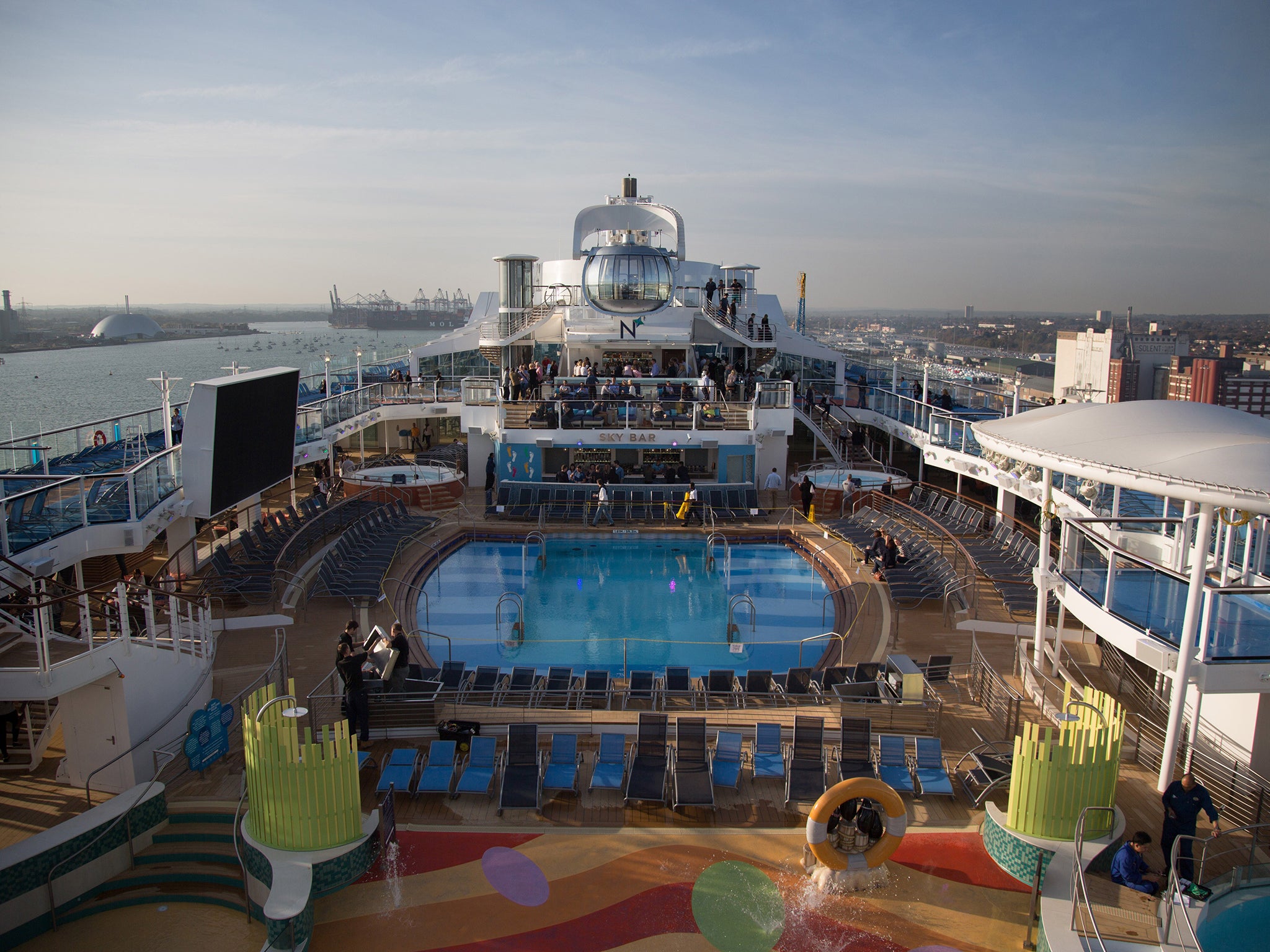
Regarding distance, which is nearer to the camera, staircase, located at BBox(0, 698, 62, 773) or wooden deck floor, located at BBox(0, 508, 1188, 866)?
wooden deck floor, located at BBox(0, 508, 1188, 866)

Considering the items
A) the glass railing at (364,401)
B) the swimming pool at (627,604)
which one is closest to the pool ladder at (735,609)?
the swimming pool at (627,604)

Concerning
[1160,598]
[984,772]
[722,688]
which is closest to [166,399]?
[722,688]

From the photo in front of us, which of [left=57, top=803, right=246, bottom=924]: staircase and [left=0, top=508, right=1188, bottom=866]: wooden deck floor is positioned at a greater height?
[left=0, top=508, right=1188, bottom=866]: wooden deck floor

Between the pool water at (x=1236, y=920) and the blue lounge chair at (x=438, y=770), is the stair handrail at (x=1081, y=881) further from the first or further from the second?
the blue lounge chair at (x=438, y=770)

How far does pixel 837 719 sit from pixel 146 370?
97.2m

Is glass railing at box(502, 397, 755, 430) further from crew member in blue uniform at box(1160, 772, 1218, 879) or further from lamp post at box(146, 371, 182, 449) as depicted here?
crew member in blue uniform at box(1160, 772, 1218, 879)

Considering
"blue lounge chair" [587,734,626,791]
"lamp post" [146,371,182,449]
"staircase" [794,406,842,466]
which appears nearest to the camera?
"blue lounge chair" [587,734,626,791]

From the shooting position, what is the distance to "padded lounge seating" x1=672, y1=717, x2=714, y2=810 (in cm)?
693

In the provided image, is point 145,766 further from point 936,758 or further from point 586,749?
point 936,758

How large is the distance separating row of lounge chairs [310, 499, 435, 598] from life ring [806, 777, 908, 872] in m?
7.90

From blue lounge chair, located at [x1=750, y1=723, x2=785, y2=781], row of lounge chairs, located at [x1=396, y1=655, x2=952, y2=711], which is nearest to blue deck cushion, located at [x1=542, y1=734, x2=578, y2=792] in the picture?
row of lounge chairs, located at [x1=396, y1=655, x2=952, y2=711]

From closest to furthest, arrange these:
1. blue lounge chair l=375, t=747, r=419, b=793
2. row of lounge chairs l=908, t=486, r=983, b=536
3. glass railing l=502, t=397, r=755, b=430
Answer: blue lounge chair l=375, t=747, r=419, b=793
row of lounge chairs l=908, t=486, r=983, b=536
glass railing l=502, t=397, r=755, b=430

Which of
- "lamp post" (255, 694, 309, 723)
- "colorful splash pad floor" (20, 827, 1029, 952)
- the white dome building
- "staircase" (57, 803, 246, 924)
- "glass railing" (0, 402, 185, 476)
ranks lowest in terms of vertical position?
"staircase" (57, 803, 246, 924)

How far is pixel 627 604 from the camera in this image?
12992 mm
